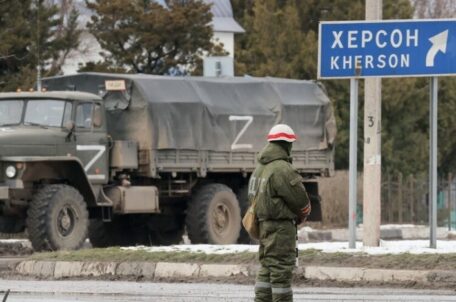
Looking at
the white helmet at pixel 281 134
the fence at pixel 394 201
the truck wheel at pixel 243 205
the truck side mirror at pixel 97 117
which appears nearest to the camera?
the white helmet at pixel 281 134

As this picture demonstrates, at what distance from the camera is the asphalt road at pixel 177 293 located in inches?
514

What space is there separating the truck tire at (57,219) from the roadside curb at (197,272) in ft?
9.35

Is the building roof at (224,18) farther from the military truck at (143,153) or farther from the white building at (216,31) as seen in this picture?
the military truck at (143,153)

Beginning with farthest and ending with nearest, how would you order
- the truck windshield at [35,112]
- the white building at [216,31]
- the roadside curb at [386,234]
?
the white building at [216,31] → the roadside curb at [386,234] → the truck windshield at [35,112]

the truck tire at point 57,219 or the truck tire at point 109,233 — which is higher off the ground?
the truck tire at point 57,219

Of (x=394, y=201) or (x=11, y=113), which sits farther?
(x=394, y=201)

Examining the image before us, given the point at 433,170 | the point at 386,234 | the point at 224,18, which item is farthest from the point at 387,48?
the point at 224,18

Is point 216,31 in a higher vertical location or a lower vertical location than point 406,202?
higher

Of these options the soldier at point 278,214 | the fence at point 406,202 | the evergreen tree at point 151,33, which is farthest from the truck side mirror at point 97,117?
the evergreen tree at point 151,33

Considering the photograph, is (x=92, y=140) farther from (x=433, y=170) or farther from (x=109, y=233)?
(x=433, y=170)

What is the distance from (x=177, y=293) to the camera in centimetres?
1379

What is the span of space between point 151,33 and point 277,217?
96.5 ft

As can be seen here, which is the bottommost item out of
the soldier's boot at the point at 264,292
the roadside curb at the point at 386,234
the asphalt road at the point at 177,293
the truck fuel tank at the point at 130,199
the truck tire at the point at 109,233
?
the roadside curb at the point at 386,234

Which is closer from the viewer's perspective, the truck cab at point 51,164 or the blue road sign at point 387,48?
the blue road sign at point 387,48
